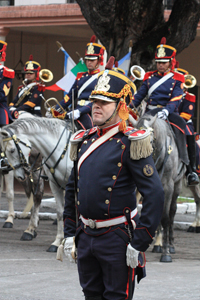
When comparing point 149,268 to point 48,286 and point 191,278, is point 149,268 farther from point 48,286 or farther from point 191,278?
point 48,286

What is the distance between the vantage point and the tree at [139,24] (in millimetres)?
10844

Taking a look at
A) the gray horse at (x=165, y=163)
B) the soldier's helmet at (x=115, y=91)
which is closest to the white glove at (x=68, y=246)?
the soldier's helmet at (x=115, y=91)

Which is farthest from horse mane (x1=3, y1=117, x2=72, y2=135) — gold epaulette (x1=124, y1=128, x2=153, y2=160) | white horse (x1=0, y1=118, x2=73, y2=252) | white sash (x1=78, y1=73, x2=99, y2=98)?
gold epaulette (x1=124, y1=128, x2=153, y2=160)

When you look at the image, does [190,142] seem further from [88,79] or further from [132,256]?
[132,256]

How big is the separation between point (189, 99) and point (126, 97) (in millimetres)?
6855

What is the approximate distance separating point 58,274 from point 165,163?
7.50ft

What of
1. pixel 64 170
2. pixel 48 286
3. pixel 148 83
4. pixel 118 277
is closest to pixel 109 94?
pixel 118 277

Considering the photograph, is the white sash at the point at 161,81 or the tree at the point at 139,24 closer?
the white sash at the point at 161,81

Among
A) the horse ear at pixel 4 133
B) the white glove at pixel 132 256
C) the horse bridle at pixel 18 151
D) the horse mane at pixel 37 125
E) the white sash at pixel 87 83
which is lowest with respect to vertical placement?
the horse bridle at pixel 18 151

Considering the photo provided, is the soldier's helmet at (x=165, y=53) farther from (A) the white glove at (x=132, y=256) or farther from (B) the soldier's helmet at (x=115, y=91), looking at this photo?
(A) the white glove at (x=132, y=256)

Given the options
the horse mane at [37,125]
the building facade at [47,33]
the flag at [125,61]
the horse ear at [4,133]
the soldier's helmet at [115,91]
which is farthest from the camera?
the building facade at [47,33]

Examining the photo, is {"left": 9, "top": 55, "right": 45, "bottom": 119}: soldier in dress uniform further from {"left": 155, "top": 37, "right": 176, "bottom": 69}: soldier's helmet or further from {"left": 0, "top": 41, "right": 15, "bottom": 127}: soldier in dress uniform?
{"left": 155, "top": 37, "right": 176, "bottom": 69}: soldier's helmet

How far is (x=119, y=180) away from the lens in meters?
3.68

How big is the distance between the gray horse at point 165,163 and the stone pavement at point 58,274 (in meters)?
0.22
